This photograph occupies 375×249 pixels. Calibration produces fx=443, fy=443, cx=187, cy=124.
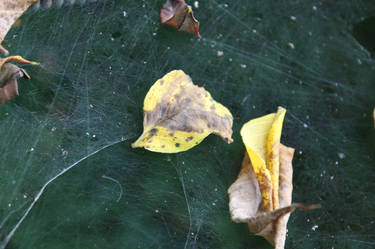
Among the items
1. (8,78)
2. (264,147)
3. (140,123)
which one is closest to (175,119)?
(140,123)

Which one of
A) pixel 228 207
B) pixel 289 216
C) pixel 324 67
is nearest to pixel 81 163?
pixel 228 207

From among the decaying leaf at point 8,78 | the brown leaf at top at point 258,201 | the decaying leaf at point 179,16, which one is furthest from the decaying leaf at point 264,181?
the decaying leaf at point 8,78

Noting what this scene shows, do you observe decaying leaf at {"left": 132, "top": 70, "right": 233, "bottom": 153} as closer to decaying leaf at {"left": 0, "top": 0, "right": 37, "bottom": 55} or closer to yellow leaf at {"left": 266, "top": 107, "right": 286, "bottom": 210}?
yellow leaf at {"left": 266, "top": 107, "right": 286, "bottom": 210}

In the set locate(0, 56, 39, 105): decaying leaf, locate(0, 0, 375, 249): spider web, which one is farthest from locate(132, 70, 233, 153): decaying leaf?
locate(0, 56, 39, 105): decaying leaf

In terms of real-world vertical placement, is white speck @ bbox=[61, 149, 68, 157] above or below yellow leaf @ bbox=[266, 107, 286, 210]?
above

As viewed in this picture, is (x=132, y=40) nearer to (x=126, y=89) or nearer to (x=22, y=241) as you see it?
(x=126, y=89)

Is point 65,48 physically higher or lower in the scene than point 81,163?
higher

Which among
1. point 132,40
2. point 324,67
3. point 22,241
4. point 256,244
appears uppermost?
point 132,40

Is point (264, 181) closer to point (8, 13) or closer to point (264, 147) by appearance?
point (264, 147)
